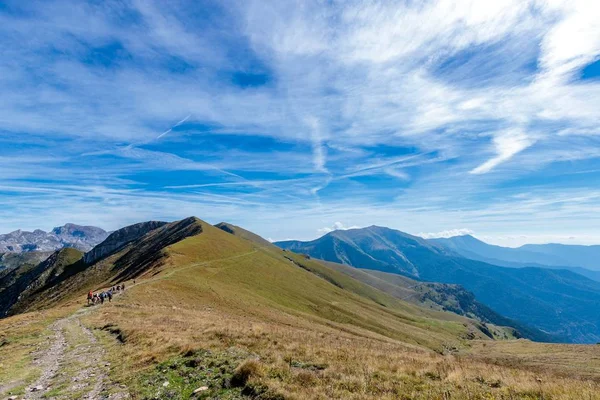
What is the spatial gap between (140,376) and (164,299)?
136ft

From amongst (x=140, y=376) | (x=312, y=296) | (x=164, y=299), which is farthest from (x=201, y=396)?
(x=312, y=296)

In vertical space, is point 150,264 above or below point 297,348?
above

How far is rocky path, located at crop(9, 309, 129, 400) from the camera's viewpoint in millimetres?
15852

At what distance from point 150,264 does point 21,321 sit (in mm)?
63147

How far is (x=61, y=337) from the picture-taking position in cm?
3117

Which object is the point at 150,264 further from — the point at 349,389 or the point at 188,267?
the point at 349,389

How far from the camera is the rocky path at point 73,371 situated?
1585cm

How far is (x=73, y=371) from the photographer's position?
65.3 ft

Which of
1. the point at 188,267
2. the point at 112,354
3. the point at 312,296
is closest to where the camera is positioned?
the point at 112,354

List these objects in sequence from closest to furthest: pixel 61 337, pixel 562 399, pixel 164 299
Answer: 1. pixel 562 399
2. pixel 61 337
3. pixel 164 299

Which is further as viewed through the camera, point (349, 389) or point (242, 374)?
point (242, 374)

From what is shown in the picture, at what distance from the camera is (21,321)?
4078cm

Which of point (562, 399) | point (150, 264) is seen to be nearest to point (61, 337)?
point (562, 399)

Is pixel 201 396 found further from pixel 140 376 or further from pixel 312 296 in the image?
pixel 312 296
